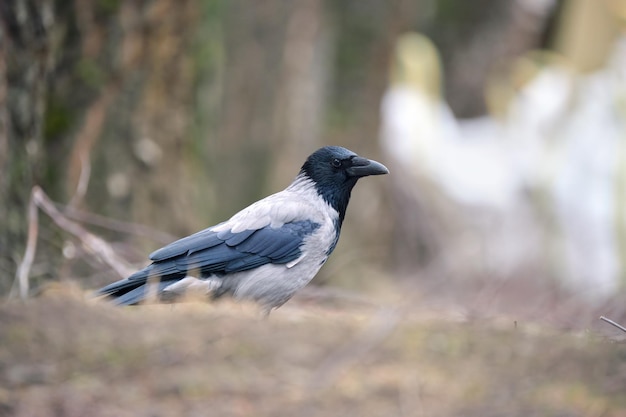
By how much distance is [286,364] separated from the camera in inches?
192

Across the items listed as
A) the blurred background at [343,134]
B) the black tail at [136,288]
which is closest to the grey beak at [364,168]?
the black tail at [136,288]

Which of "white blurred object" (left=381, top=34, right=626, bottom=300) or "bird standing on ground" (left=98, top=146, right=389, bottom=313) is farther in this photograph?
"white blurred object" (left=381, top=34, right=626, bottom=300)

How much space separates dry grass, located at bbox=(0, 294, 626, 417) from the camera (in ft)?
14.3

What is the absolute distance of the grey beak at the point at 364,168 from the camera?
3604mm

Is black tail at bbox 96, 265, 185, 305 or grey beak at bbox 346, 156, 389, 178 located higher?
grey beak at bbox 346, 156, 389, 178

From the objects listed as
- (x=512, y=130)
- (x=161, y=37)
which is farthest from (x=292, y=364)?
(x=512, y=130)

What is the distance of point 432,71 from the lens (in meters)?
15.5

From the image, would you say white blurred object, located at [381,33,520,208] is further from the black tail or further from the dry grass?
the black tail

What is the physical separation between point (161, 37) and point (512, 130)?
8.32m

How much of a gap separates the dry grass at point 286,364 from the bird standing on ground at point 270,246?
18 cm

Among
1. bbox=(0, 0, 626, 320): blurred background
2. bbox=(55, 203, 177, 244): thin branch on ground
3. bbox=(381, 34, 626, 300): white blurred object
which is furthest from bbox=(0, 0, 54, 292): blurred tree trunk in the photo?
bbox=(381, 34, 626, 300): white blurred object

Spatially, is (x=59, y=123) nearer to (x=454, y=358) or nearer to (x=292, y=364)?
(x=292, y=364)

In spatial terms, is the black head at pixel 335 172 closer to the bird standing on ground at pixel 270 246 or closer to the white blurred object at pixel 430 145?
the bird standing on ground at pixel 270 246

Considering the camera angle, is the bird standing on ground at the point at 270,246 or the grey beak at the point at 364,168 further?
the grey beak at the point at 364,168
